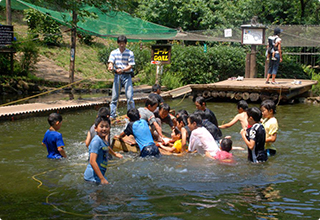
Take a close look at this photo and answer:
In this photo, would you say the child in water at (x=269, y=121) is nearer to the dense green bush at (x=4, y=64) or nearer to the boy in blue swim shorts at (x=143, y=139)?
the boy in blue swim shorts at (x=143, y=139)

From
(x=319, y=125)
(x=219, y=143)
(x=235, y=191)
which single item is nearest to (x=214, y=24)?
(x=319, y=125)

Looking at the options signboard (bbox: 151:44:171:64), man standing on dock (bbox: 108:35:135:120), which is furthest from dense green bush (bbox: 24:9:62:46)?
man standing on dock (bbox: 108:35:135:120)

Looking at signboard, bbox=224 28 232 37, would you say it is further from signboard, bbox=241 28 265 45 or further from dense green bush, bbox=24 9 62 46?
dense green bush, bbox=24 9 62 46

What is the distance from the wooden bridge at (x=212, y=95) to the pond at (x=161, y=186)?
9.98 feet

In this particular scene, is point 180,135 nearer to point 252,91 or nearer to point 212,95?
point 252,91

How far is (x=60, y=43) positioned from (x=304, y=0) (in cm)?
1479

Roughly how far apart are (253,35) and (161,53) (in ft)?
14.4

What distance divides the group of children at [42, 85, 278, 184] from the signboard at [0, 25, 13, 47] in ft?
30.7

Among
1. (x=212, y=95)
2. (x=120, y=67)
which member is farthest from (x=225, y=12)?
(x=120, y=67)

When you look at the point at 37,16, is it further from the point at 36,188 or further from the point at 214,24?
the point at 36,188

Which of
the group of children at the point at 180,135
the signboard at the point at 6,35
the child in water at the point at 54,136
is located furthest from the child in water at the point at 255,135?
the signboard at the point at 6,35

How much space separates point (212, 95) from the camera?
16.9 m

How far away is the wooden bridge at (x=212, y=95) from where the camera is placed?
1267 cm

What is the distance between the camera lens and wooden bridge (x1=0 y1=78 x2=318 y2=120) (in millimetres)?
12673
